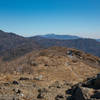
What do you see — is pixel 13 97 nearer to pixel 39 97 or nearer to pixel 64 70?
pixel 39 97

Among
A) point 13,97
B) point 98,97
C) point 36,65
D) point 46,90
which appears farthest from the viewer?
point 36,65

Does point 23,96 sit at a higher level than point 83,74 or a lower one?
higher

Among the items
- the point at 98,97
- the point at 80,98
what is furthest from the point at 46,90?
the point at 98,97

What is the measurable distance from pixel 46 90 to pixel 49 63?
25.5m

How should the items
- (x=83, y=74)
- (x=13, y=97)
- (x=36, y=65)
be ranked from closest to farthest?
(x=13, y=97)
(x=83, y=74)
(x=36, y=65)

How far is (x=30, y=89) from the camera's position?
57.4 feet

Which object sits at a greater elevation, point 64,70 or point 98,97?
point 98,97

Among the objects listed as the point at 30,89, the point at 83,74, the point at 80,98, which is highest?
the point at 80,98

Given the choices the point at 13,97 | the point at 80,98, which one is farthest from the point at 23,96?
the point at 80,98

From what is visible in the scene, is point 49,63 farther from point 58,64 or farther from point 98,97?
point 98,97

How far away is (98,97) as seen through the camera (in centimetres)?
→ 1210

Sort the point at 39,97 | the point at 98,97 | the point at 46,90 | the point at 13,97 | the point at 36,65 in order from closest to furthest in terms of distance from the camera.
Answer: the point at 98,97
the point at 13,97
the point at 39,97
the point at 46,90
the point at 36,65

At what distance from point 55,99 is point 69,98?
1.30 meters

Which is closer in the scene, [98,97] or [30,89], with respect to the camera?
[98,97]
